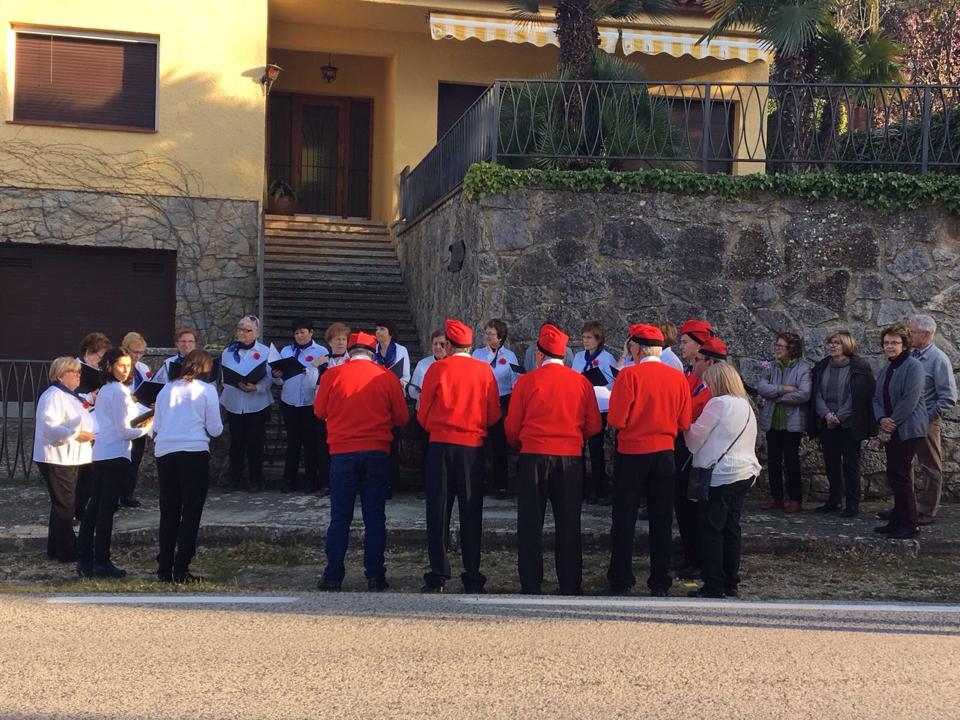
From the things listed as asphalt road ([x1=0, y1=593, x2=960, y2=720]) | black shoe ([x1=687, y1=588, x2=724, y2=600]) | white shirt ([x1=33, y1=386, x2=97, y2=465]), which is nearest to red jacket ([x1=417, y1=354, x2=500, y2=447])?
asphalt road ([x1=0, y1=593, x2=960, y2=720])

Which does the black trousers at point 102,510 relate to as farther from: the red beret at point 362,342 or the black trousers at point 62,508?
the red beret at point 362,342

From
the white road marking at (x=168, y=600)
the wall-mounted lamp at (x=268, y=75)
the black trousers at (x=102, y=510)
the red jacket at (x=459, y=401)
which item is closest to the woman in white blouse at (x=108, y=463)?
the black trousers at (x=102, y=510)

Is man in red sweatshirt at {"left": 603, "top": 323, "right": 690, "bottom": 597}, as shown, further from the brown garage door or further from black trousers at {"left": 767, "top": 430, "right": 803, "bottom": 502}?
the brown garage door

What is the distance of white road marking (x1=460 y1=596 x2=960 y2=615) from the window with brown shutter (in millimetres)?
11018

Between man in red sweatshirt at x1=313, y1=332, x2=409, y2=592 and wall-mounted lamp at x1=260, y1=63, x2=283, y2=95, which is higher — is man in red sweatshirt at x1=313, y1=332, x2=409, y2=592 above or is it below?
below

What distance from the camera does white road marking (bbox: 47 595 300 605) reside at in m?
6.53

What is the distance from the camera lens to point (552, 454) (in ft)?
24.5

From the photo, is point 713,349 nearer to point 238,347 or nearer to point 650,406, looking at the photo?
point 650,406

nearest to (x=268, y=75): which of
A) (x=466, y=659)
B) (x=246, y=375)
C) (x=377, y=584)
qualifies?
(x=246, y=375)

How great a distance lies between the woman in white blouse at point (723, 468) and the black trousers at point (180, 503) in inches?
130

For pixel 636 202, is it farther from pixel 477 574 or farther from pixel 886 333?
pixel 477 574

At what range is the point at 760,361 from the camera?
425 inches

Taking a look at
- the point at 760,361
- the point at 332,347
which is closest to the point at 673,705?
the point at 332,347

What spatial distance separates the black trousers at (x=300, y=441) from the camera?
10703 millimetres
